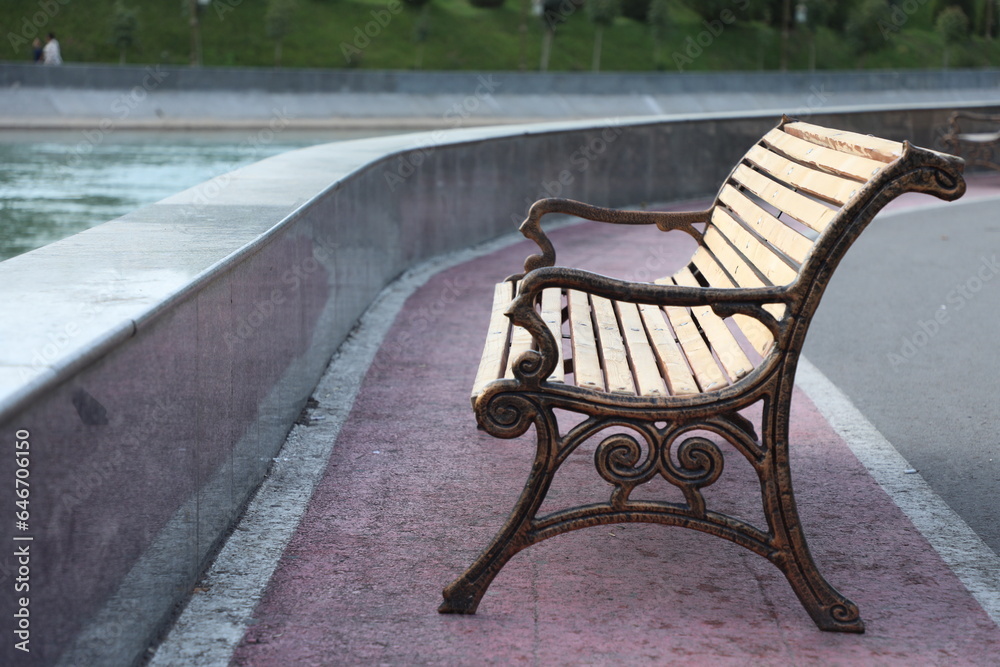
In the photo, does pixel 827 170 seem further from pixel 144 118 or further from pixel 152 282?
pixel 144 118

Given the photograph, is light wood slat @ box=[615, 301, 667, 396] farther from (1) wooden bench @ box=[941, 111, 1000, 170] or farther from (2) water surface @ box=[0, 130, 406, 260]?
(1) wooden bench @ box=[941, 111, 1000, 170]

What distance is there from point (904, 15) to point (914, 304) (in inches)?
2699

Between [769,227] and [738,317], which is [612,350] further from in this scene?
[738,317]

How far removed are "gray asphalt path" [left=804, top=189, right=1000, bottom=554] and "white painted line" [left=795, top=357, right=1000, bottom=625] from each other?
2.1 inches

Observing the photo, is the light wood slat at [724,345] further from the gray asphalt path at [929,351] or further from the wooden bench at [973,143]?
the wooden bench at [973,143]

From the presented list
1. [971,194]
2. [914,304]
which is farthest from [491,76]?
[914,304]

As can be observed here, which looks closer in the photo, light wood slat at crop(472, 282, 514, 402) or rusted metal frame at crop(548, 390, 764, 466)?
rusted metal frame at crop(548, 390, 764, 466)

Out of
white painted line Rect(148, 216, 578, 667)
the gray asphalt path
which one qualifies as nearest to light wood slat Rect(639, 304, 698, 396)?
the gray asphalt path

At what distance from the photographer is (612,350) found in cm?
367

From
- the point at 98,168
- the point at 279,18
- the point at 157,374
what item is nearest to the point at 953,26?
the point at 279,18

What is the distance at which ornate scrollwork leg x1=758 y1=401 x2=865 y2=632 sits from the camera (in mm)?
3115

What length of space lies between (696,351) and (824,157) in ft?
2.33

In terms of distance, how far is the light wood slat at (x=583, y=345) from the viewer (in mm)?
3248

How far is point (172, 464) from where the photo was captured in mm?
2936
